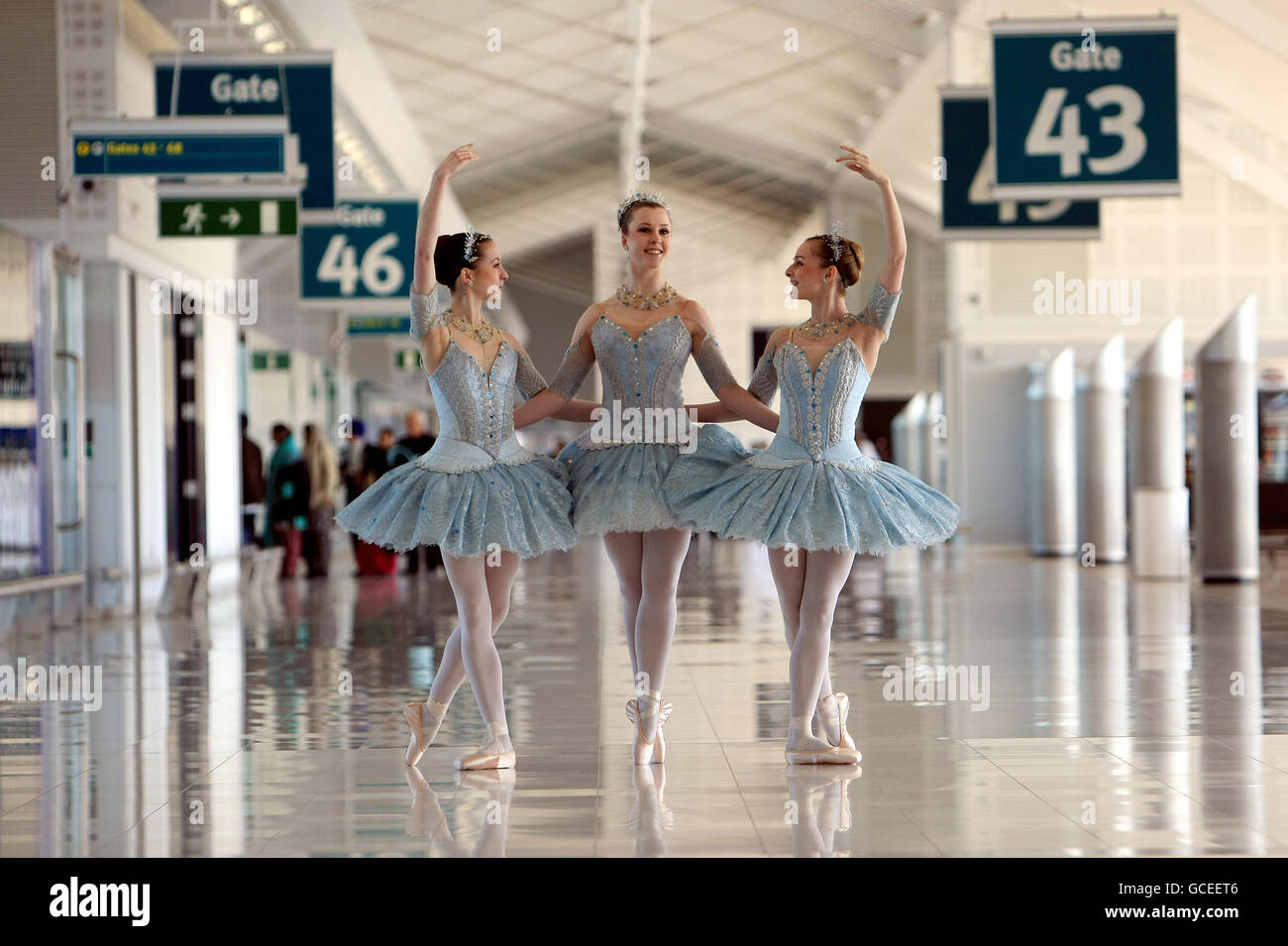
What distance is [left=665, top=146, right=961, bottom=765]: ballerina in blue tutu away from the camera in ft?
17.5

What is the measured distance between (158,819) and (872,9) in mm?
20517

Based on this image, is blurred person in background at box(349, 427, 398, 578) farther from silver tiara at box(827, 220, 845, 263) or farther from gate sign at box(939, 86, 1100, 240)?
silver tiara at box(827, 220, 845, 263)

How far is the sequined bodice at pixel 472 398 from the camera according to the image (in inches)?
214

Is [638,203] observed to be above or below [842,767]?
above

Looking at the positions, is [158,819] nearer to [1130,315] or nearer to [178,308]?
[178,308]

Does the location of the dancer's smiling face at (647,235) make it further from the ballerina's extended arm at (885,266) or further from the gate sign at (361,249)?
the gate sign at (361,249)

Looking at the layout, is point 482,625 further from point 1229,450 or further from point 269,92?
point 1229,450

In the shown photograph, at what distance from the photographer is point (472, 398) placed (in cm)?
545

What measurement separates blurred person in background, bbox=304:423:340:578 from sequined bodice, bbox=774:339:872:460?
12.5 metres

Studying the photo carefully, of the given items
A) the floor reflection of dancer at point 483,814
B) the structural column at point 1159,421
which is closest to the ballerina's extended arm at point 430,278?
the floor reflection of dancer at point 483,814

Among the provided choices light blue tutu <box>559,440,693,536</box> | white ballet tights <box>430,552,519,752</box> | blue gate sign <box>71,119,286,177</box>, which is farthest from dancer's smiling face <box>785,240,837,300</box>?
blue gate sign <box>71,119,286,177</box>

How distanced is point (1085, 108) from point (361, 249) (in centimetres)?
777

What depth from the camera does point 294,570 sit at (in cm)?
1791
